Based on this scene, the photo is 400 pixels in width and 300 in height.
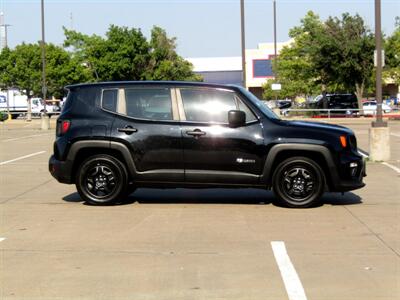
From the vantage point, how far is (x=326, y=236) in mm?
7281

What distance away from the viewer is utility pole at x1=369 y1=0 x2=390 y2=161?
14453 mm

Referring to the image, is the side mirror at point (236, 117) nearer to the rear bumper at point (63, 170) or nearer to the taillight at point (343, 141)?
the taillight at point (343, 141)

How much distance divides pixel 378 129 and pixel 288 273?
9.48 metres

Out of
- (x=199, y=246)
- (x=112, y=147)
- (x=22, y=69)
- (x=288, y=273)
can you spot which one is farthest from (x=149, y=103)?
(x=22, y=69)

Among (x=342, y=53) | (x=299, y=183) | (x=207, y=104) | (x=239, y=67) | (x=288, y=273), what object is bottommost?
(x=288, y=273)

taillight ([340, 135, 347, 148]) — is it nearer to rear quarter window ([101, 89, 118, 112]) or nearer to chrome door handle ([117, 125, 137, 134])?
chrome door handle ([117, 125, 137, 134])

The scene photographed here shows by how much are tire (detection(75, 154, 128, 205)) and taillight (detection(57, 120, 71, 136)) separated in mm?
567

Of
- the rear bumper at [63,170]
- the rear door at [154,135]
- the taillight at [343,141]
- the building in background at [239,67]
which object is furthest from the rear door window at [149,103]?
the building in background at [239,67]

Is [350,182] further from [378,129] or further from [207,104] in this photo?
[378,129]

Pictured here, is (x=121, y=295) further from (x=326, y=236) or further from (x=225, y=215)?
(x=225, y=215)

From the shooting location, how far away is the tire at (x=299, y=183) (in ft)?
29.4

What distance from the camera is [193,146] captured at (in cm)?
899

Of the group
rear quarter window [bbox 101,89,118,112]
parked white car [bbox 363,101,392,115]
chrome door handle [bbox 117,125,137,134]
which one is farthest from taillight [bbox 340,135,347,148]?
parked white car [bbox 363,101,392,115]

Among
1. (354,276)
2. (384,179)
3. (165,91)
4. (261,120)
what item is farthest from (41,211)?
(384,179)
